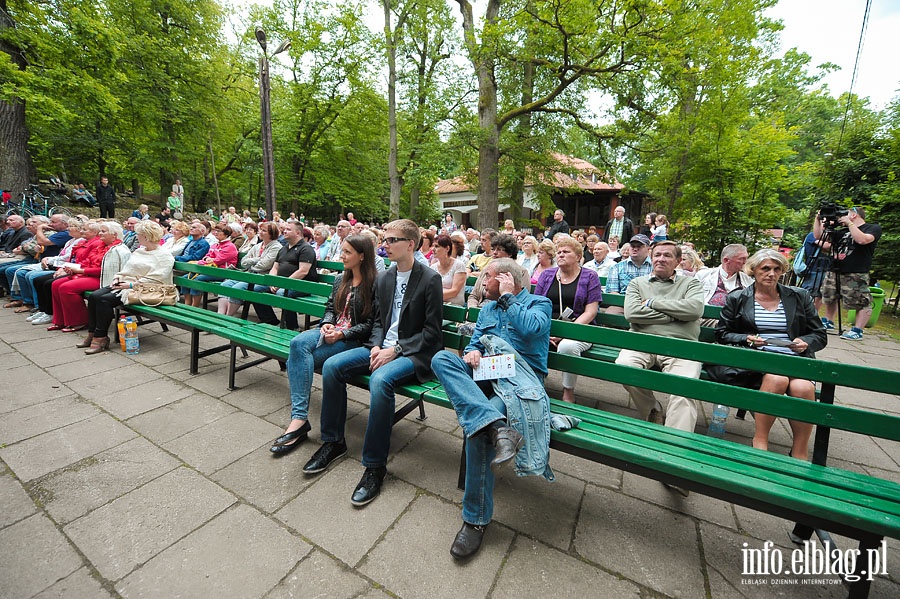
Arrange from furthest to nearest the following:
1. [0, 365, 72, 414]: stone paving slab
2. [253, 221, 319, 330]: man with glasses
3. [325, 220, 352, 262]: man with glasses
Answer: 1. [325, 220, 352, 262]: man with glasses
2. [253, 221, 319, 330]: man with glasses
3. [0, 365, 72, 414]: stone paving slab

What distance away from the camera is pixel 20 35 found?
1062 centimetres

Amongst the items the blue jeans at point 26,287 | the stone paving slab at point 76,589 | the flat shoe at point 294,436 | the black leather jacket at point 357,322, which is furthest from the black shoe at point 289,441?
the blue jeans at point 26,287

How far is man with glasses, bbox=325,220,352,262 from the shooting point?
733cm

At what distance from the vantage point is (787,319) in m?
2.61

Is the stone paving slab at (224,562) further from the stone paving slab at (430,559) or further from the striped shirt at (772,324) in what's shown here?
the striped shirt at (772,324)

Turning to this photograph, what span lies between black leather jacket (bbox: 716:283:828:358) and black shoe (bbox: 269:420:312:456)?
3197 mm

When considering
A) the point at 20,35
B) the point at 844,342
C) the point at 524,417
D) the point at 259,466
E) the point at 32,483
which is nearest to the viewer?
the point at 524,417

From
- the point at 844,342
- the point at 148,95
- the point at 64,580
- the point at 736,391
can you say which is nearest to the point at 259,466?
the point at 64,580

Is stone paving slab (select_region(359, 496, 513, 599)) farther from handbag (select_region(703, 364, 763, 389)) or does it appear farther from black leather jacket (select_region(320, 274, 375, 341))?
Result: handbag (select_region(703, 364, 763, 389))

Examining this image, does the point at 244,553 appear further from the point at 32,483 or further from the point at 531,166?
the point at 531,166

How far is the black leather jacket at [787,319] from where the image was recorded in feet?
8.51

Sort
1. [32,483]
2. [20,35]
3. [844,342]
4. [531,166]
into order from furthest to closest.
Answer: [531,166]
[20,35]
[844,342]
[32,483]

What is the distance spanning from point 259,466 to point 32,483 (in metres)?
1.23

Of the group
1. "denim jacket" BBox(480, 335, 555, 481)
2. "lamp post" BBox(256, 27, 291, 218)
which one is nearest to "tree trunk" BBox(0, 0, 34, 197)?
"lamp post" BBox(256, 27, 291, 218)
